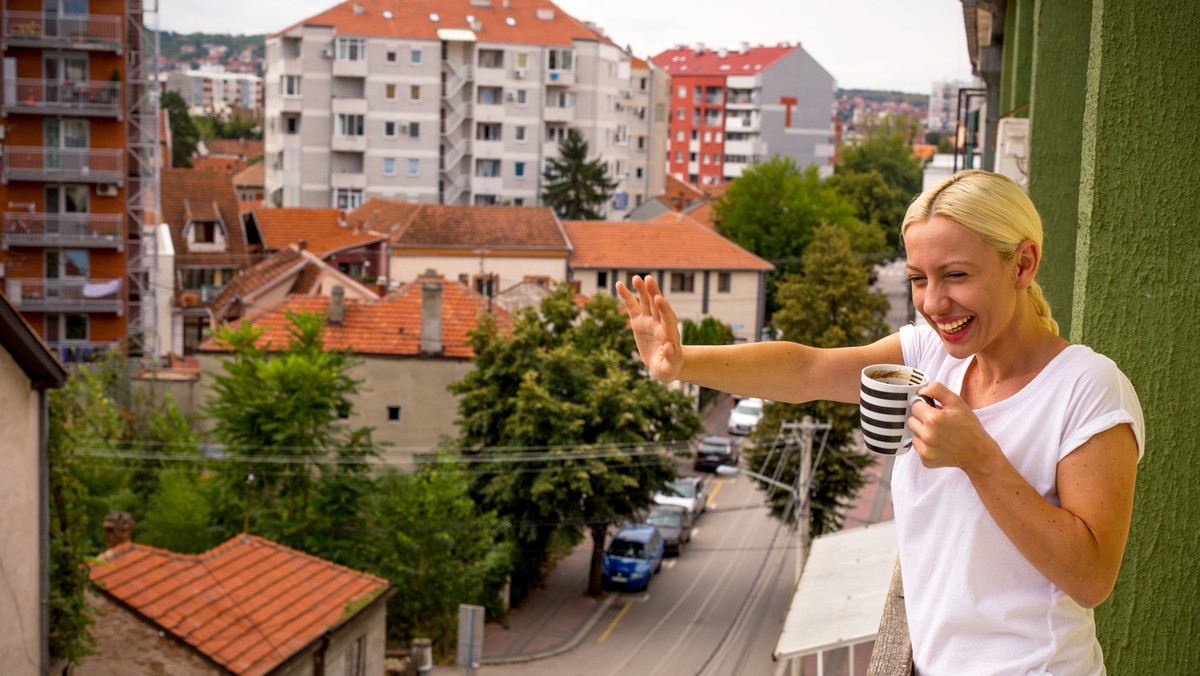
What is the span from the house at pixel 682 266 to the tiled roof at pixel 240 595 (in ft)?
106

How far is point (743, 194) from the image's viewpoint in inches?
2452

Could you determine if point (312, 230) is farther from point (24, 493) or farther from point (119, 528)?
point (24, 493)

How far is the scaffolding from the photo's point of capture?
44531 mm

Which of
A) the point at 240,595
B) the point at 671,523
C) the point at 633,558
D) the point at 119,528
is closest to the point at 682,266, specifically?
the point at 671,523

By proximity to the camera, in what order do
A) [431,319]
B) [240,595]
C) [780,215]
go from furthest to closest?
[780,215] < [431,319] < [240,595]

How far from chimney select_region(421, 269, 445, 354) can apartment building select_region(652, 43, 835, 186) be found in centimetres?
7051

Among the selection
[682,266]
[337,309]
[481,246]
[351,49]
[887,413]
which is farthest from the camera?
[351,49]

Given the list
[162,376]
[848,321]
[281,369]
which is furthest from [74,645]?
[162,376]

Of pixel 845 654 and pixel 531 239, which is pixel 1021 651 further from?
pixel 531 239

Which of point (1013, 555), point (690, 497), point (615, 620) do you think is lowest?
point (615, 620)

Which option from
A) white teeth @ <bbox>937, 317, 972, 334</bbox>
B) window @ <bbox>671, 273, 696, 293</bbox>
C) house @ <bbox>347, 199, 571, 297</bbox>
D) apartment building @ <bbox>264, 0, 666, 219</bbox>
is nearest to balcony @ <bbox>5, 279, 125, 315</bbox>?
house @ <bbox>347, 199, 571, 297</bbox>

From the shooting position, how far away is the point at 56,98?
42875 mm

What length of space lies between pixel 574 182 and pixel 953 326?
221 ft

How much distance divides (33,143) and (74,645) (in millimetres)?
33317
